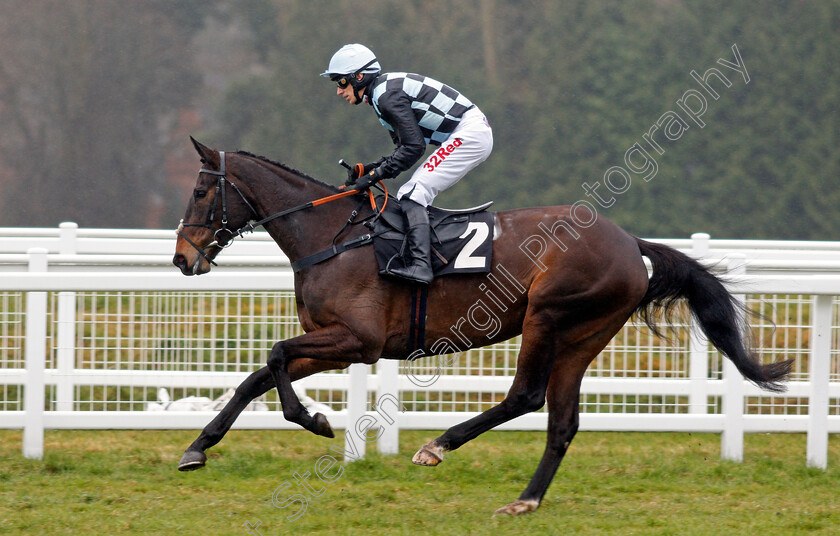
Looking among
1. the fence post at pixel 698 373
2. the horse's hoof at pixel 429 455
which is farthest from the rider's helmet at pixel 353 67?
the fence post at pixel 698 373

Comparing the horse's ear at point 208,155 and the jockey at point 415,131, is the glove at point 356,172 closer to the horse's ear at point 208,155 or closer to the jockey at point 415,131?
the jockey at point 415,131

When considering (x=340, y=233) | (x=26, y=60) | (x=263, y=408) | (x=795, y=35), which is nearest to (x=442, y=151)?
(x=340, y=233)

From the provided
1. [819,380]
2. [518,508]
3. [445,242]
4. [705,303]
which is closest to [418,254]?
[445,242]

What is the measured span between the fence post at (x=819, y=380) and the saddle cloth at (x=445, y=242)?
1918 mm

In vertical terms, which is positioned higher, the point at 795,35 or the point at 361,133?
the point at 795,35

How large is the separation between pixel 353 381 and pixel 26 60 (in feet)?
62.0

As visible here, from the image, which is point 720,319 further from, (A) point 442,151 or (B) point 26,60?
(B) point 26,60

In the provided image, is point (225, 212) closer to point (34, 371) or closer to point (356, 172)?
point (356, 172)

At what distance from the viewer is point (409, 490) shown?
4.80 metres

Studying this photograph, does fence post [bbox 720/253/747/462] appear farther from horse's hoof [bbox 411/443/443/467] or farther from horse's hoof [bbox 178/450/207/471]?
horse's hoof [bbox 178/450/207/471]

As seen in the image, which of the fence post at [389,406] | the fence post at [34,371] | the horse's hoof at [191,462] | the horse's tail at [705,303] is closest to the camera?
the horse's hoof at [191,462]

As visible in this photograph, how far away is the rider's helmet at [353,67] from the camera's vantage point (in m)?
4.43

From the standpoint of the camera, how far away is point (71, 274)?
499 cm

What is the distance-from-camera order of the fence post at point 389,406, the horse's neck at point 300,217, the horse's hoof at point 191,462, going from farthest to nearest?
the fence post at point 389,406, the horse's neck at point 300,217, the horse's hoof at point 191,462
